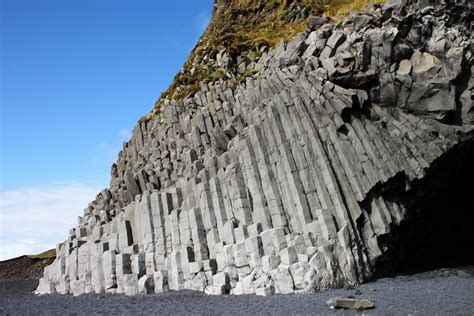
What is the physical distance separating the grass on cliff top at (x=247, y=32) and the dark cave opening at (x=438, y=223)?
13885mm

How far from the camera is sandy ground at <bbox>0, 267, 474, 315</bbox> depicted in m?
10.4

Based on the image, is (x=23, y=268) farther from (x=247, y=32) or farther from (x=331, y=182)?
(x=331, y=182)

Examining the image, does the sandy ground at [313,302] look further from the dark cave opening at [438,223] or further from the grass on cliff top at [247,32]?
the grass on cliff top at [247,32]

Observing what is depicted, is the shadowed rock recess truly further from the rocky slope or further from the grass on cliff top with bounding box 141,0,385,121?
the rocky slope

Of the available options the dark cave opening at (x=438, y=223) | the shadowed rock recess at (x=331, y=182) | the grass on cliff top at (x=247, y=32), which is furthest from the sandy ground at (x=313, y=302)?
the grass on cliff top at (x=247, y=32)

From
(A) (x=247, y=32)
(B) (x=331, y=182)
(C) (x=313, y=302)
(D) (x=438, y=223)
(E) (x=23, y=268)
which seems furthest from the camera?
(E) (x=23, y=268)

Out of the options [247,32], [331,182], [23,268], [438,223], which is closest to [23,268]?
[23,268]

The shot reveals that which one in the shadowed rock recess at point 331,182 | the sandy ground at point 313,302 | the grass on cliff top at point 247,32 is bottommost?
the sandy ground at point 313,302

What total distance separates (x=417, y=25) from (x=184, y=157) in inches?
542

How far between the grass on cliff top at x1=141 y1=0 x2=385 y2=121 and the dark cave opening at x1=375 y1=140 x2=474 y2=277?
1388 centimetres

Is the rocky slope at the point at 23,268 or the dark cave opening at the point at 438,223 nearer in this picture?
the dark cave opening at the point at 438,223

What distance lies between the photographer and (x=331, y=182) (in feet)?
52.0

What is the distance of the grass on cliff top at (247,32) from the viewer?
3100 cm

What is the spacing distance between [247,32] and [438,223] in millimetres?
23485
